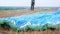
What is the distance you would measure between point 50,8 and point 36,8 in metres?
0.20

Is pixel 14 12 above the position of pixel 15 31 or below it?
above

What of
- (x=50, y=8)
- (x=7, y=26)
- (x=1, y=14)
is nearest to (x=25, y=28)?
(x=7, y=26)

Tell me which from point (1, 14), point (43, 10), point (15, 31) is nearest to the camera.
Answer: point (15, 31)

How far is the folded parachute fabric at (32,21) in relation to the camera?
1.63 metres

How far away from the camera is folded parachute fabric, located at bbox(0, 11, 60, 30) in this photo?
1632 mm

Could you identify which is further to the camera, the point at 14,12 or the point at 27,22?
the point at 14,12

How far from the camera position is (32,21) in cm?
169

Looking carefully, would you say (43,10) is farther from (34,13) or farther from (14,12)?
(14,12)

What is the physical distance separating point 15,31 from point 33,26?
0.23 metres

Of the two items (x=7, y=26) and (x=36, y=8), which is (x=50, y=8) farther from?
(x=7, y=26)

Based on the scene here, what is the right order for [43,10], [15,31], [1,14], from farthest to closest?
[43,10] < [1,14] < [15,31]
